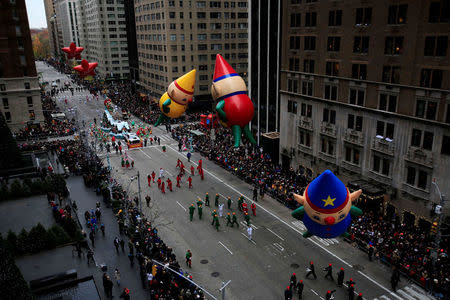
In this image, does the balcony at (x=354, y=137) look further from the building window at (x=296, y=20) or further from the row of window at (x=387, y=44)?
the building window at (x=296, y=20)

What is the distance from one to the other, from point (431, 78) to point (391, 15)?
6529 millimetres

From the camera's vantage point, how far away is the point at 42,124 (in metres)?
67.7

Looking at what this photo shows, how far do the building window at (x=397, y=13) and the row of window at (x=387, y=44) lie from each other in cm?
128

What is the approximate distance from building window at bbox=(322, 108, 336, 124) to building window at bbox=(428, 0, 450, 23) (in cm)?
1249

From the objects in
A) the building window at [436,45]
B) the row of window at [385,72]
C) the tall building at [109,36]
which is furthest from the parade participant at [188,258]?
the tall building at [109,36]

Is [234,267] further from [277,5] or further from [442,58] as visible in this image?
[277,5]

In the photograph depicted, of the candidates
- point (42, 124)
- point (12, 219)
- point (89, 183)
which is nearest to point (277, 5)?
point (89, 183)

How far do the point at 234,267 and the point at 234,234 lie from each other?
16.3 feet

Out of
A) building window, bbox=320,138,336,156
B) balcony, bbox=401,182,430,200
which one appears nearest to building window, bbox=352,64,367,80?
building window, bbox=320,138,336,156

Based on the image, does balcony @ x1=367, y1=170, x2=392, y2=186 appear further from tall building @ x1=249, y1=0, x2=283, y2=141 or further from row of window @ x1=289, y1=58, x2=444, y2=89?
tall building @ x1=249, y1=0, x2=283, y2=141

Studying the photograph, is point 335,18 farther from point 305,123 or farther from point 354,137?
point 354,137

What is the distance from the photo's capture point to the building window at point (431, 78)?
2783 cm

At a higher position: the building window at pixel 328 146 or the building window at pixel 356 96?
the building window at pixel 356 96

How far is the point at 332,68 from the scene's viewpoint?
37312 mm
